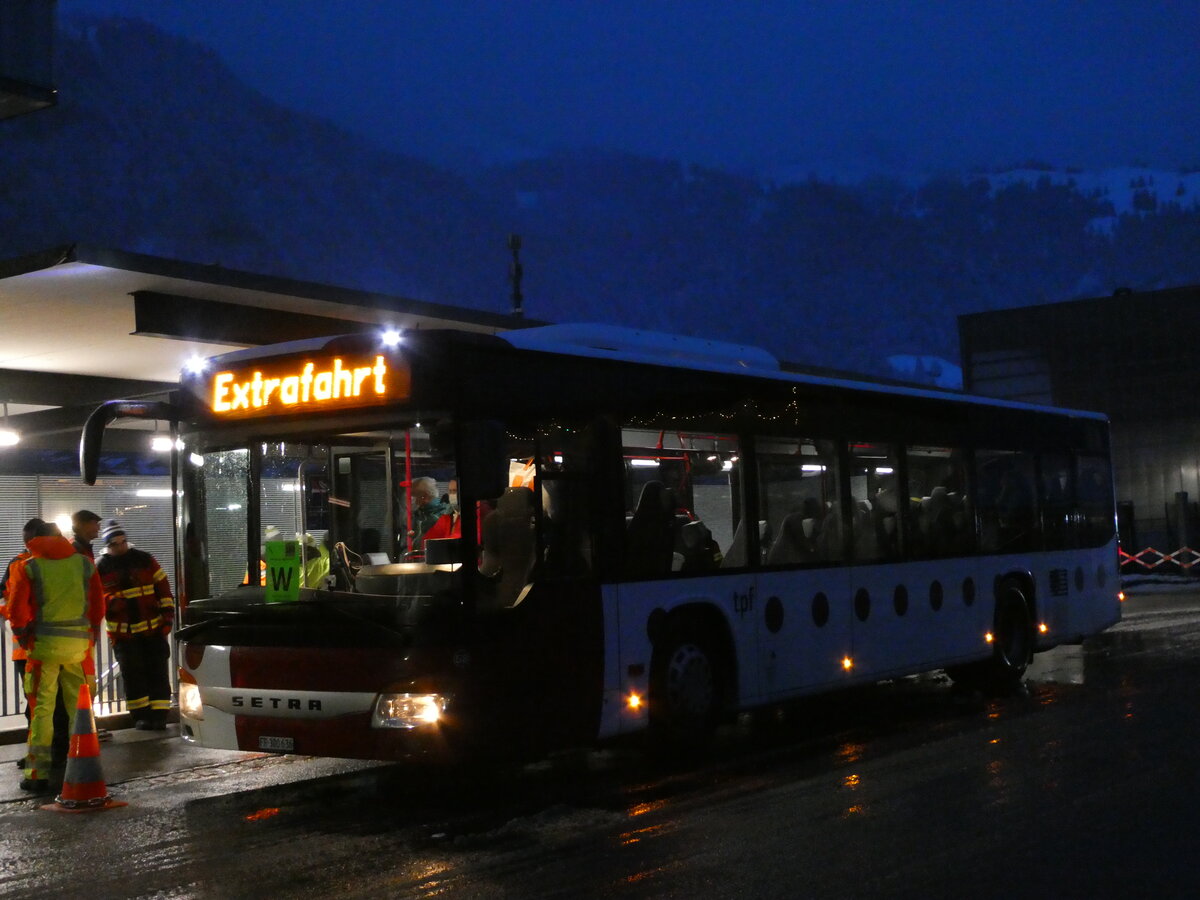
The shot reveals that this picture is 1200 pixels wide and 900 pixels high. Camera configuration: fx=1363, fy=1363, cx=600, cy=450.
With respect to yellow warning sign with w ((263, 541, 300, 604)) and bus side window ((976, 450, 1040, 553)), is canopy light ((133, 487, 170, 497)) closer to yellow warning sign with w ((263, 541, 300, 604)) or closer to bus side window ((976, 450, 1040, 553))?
bus side window ((976, 450, 1040, 553))

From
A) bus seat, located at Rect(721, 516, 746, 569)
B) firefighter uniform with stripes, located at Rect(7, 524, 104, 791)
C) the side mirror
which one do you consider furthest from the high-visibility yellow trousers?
bus seat, located at Rect(721, 516, 746, 569)

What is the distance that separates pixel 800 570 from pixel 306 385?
454 cm

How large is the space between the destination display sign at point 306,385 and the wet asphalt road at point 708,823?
2.58 meters

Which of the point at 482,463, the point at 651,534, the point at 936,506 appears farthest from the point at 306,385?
the point at 936,506

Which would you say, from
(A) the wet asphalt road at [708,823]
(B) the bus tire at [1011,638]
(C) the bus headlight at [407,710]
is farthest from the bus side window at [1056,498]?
(C) the bus headlight at [407,710]

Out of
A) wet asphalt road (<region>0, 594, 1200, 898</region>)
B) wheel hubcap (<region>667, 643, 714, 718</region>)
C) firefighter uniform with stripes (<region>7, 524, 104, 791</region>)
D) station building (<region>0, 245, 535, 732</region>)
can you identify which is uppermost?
station building (<region>0, 245, 535, 732</region>)

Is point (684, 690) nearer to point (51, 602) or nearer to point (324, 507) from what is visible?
point (324, 507)

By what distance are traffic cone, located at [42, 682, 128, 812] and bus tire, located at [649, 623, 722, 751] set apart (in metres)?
3.72

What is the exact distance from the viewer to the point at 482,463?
26.1 feet

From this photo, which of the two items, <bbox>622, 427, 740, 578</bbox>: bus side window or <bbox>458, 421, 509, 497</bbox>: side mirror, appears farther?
<bbox>622, 427, 740, 578</bbox>: bus side window

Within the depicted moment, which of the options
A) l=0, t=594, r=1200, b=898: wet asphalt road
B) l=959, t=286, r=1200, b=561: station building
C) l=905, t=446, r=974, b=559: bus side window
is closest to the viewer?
l=0, t=594, r=1200, b=898: wet asphalt road

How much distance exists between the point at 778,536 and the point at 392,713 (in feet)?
13.2

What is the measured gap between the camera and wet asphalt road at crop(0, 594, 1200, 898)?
255 inches

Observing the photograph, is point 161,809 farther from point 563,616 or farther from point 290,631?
point 563,616
